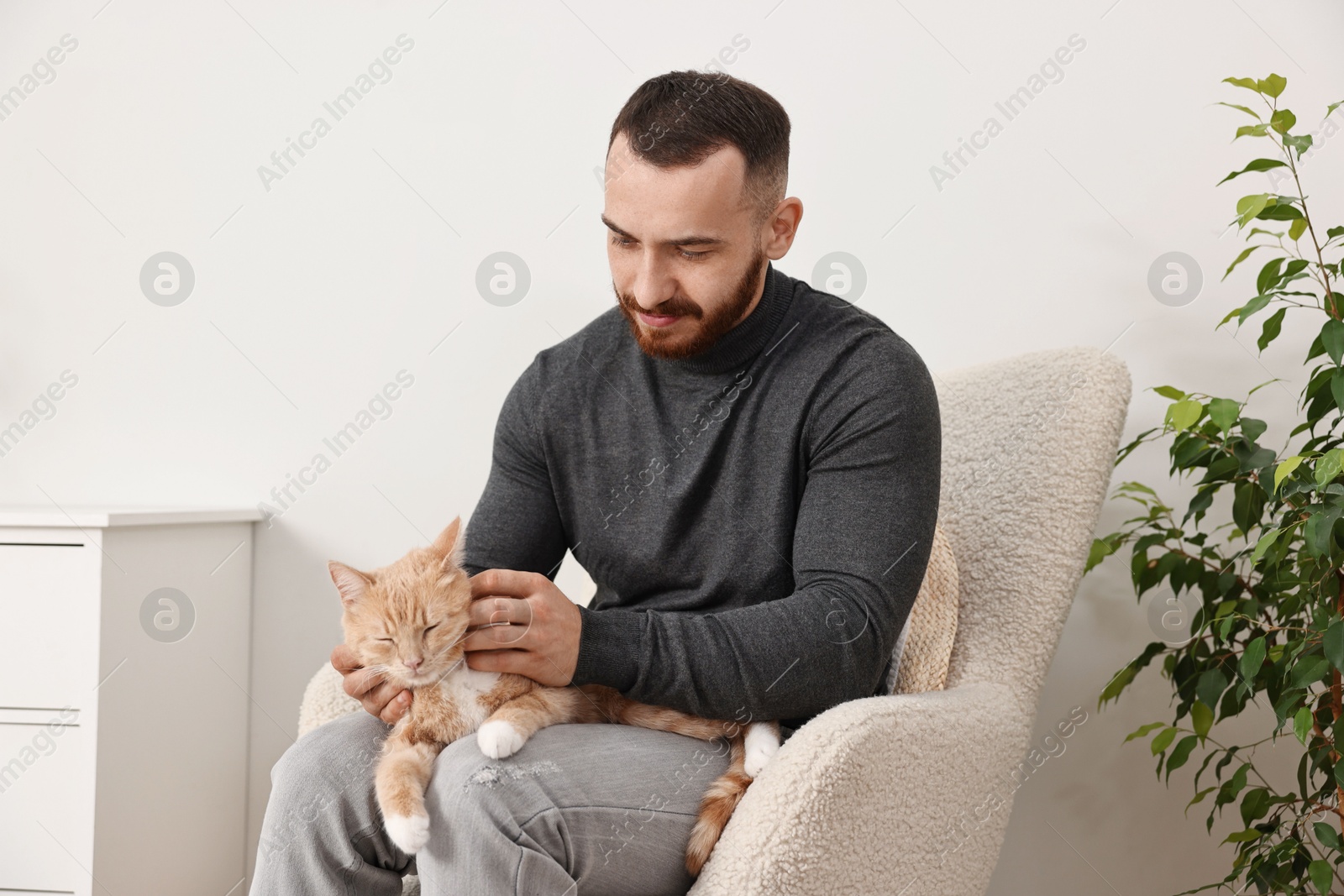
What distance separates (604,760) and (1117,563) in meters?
1.24

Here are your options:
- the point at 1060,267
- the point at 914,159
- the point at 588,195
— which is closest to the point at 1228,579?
Result: the point at 1060,267

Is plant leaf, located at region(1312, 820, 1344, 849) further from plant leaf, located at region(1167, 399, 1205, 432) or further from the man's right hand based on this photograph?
the man's right hand

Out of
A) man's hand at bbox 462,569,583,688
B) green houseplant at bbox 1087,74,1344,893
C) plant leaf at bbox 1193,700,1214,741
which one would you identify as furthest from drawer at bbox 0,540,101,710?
plant leaf at bbox 1193,700,1214,741

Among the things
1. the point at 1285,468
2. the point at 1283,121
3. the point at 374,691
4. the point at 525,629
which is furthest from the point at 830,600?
the point at 1283,121

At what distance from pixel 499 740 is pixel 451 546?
26 centimetres

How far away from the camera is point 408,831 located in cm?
85

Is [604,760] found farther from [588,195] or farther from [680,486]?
[588,195]

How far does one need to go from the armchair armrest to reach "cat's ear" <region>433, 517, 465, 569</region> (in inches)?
16.6

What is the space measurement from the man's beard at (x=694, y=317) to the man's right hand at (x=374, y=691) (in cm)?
52

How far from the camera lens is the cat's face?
3.32 feet

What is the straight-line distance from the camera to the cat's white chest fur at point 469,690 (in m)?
1.03

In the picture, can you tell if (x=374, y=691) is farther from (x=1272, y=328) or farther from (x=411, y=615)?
(x=1272, y=328)

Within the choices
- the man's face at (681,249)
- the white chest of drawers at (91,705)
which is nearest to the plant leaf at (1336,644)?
the man's face at (681,249)

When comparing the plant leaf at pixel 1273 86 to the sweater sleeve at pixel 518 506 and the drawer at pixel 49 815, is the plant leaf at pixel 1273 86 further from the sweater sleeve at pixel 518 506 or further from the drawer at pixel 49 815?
the drawer at pixel 49 815
